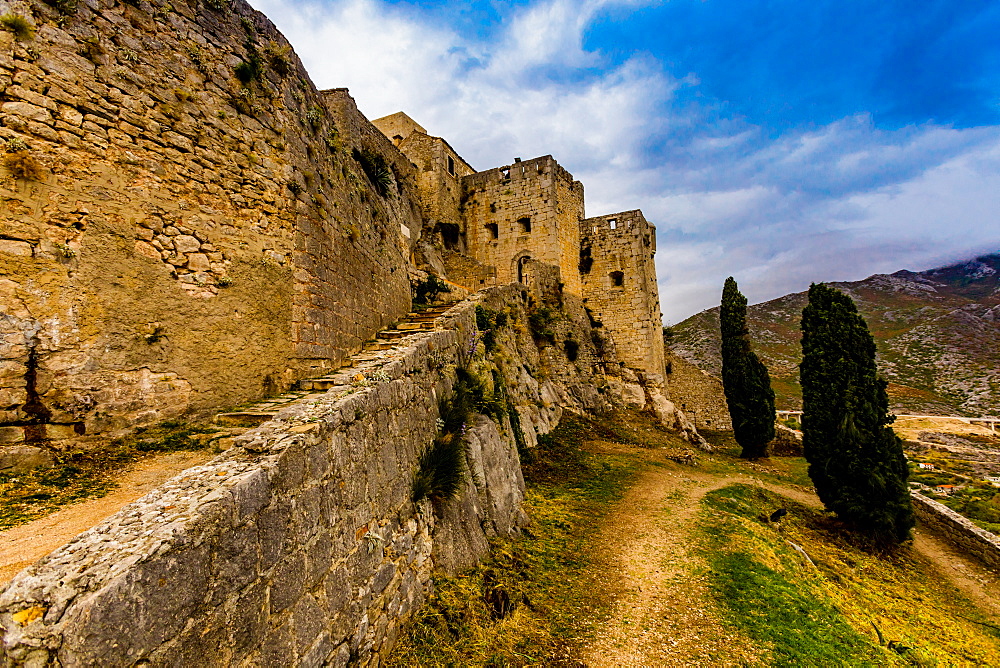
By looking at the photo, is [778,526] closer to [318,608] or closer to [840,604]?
[840,604]

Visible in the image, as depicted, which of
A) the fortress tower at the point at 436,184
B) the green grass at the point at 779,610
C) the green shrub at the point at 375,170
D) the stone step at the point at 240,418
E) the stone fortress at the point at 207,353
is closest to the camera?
the stone fortress at the point at 207,353

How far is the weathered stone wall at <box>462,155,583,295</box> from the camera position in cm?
2092

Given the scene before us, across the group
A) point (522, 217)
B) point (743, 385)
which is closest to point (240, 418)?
point (522, 217)

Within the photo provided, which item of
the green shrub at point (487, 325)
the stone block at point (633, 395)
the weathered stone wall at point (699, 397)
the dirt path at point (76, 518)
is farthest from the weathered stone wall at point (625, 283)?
the dirt path at point (76, 518)

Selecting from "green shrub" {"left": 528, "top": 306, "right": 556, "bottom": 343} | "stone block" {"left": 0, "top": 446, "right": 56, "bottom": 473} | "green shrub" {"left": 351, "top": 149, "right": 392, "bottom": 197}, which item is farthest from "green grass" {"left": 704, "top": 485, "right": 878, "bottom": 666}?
"green shrub" {"left": 351, "top": 149, "right": 392, "bottom": 197}

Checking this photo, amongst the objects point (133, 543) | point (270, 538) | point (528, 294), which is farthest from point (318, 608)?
point (528, 294)

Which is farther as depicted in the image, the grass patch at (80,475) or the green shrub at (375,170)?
the green shrub at (375,170)

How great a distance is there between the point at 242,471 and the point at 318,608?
128 centimetres

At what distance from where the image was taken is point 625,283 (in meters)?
22.0

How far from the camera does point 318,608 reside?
342 cm

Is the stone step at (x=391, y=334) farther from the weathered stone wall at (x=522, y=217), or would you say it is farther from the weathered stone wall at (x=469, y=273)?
the weathered stone wall at (x=522, y=217)

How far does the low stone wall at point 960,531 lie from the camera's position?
1092cm

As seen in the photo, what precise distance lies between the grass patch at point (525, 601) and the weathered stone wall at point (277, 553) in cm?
30

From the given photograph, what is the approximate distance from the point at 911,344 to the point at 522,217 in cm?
6126
